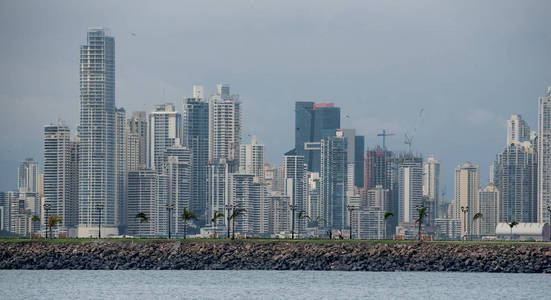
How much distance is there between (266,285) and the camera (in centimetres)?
9712

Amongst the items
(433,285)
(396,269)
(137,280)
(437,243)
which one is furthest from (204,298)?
(437,243)

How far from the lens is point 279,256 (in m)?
113

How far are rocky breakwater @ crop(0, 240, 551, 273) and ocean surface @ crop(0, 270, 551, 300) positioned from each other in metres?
1.14

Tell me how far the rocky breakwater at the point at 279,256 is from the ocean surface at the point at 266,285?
1139 mm

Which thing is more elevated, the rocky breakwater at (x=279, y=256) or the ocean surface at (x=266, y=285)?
the rocky breakwater at (x=279, y=256)

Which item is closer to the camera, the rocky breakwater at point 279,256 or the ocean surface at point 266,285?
the ocean surface at point 266,285

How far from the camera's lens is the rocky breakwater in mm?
110438

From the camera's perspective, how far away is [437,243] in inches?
4572

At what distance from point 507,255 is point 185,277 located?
115 ft

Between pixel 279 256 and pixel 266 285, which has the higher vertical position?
pixel 279 256

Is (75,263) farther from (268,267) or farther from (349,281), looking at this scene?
(349,281)

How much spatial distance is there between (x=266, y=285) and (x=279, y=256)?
15659mm

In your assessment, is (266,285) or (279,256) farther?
(279,256)

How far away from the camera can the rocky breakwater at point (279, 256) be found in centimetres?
11044
